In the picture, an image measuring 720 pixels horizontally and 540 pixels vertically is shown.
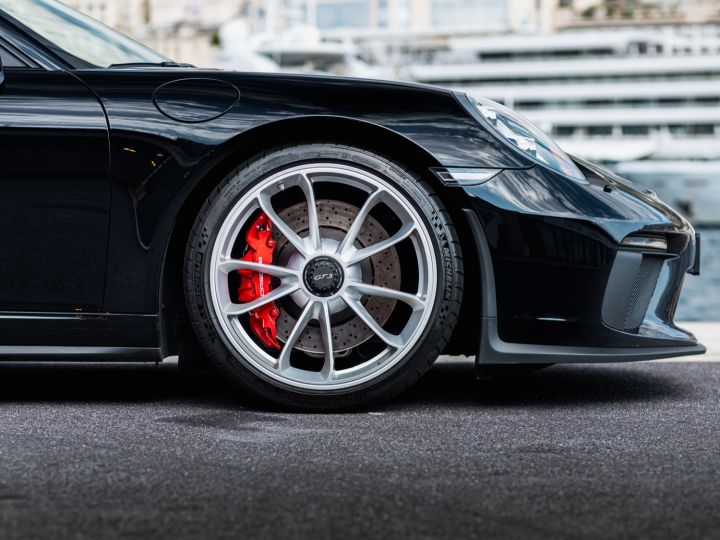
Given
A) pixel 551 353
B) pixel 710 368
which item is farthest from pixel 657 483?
pixel 710 368

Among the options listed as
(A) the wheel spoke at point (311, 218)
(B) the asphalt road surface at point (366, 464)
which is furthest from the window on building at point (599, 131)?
(A) the wheel spoke at point (311, 218)

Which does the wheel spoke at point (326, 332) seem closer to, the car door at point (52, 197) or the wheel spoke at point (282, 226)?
the wheel spoke at point (282, 226)

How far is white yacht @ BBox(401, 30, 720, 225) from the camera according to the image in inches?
2188

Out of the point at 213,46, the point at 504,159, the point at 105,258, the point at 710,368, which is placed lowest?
the point at 710,368

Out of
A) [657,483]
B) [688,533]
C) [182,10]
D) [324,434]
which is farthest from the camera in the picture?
[182,10]

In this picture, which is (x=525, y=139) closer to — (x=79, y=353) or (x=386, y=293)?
(x=386, y=293)

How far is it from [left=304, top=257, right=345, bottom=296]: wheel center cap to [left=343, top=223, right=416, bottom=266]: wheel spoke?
38 mm

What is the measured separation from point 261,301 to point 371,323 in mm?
300

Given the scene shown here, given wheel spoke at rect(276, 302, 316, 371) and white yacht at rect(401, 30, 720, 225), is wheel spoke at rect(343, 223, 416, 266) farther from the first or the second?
white yacht at rect(401, 30, 720, 225)

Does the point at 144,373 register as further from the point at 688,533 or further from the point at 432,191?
the point at 688,533

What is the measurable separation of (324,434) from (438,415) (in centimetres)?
45

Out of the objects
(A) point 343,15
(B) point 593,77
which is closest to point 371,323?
(B) point 593,77

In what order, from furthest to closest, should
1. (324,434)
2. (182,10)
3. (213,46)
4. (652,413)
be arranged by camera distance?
(182,10) < (213,46) < (652,413) < (324,434)

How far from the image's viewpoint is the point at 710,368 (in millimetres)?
4043
